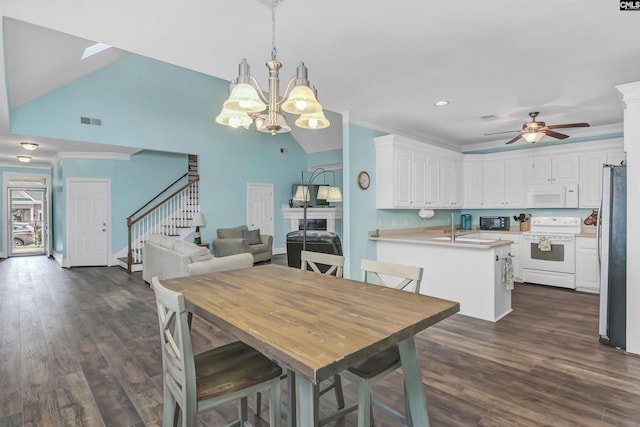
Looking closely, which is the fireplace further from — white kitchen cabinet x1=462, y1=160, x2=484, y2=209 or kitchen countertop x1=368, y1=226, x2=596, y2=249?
white kitchen cabinet x1=462, y1=160, x2=484, y2=209

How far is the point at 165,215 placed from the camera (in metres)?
7.65

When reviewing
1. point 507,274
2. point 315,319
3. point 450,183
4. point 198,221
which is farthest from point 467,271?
point 198,221

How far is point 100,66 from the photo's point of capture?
5535 millimetres

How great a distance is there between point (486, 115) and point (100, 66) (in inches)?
243

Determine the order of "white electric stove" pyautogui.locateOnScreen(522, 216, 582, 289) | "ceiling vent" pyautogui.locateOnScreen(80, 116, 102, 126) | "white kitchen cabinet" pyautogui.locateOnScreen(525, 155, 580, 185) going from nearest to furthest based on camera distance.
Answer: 1. "white electric stove" pyautogui.locateOnScreen(522, 216, 582, 289)
2. "white kitchen cabinet" pyautogui.locateOnScreen(525, 155, 580, 185)
3. "ceiling vent" pyautogui.locateOnScreen(80, 116, 102, 126)

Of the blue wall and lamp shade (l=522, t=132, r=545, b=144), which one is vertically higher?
the blue wall

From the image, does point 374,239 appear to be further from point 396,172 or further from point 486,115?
point 486,115

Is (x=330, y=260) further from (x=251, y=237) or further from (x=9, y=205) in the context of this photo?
(x=9, y=205)

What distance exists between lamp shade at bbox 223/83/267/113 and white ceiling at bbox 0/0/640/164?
59 cm

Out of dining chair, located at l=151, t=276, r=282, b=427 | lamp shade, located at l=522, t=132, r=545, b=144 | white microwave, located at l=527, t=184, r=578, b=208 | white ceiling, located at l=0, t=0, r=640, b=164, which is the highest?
white ceiling, located at l=0, t=0, r=640, b=164

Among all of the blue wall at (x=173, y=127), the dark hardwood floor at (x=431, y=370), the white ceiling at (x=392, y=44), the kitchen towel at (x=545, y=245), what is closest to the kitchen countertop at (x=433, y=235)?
the kitchen towel at (x=545, y=245)

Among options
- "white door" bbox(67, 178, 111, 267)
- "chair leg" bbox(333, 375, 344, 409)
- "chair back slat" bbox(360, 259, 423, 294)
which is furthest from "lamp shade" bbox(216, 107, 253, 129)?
"white door" bbox(67, 178, 111, 267)

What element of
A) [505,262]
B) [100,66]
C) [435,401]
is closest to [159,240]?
[100,66]

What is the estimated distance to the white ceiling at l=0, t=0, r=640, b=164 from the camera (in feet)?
6.72
